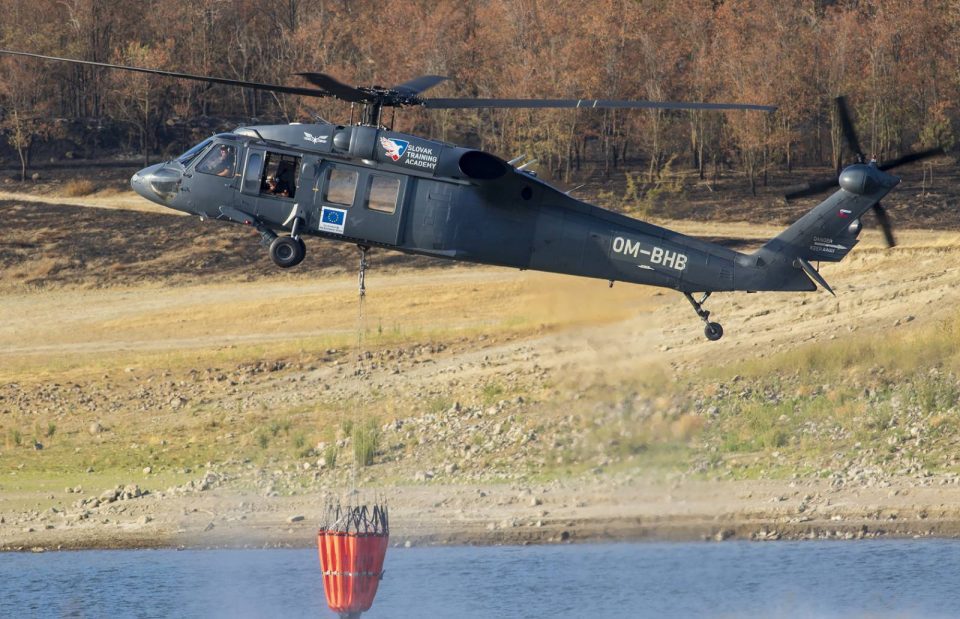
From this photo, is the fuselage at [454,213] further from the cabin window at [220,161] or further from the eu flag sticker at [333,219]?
the cabin window at [220,161]

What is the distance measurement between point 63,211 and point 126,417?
70.5 feet

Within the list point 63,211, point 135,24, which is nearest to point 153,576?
point 63,211

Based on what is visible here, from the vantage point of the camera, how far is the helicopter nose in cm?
2745

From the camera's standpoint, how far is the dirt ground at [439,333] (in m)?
34.1

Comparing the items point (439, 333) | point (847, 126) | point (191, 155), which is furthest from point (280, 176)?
point (439, 333)

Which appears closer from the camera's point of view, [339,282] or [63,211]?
[339,282]

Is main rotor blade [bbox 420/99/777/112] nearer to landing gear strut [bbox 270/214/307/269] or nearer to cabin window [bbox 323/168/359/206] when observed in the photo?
cabin window [bbox 323/168/359/206]

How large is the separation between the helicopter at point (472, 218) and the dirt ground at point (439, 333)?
20.4 feet

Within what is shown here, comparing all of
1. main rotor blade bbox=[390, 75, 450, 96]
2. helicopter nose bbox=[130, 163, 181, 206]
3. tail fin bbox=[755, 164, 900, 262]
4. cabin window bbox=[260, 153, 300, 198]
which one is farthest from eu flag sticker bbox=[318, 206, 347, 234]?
tail fin bbox=[755, 164, 900, 262]

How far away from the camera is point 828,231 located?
25750 millimetres

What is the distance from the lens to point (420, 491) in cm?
3622

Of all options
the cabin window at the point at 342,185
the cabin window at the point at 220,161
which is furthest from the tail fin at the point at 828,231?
the cabin window at the point at 220,161

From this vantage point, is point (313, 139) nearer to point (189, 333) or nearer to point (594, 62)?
point (189, 333)

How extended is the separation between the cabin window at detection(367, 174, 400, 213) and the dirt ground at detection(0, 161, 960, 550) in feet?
24.2
